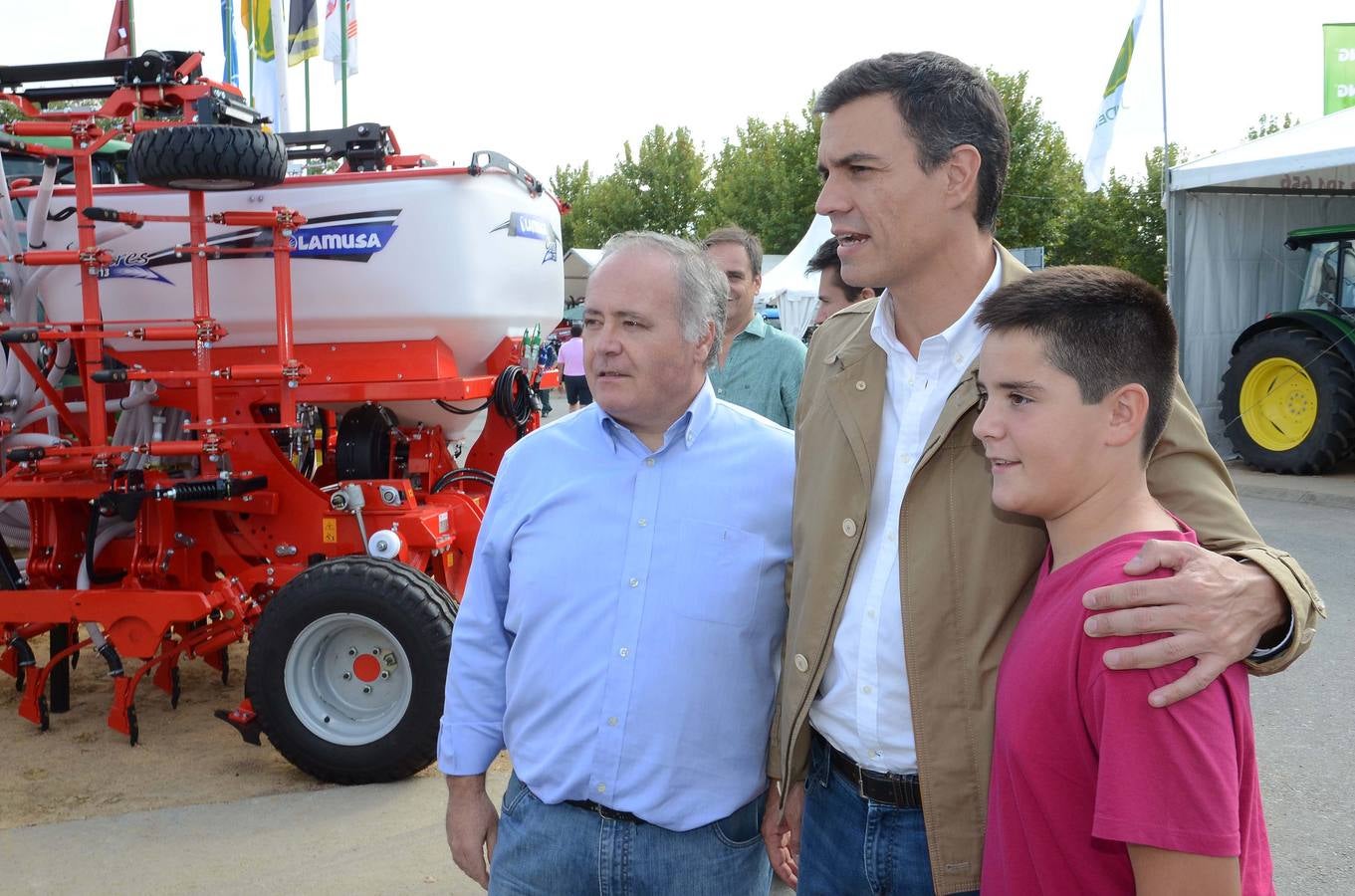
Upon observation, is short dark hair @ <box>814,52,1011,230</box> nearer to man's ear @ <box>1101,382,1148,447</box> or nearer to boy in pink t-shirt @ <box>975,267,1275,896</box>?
boy in pink t-shirt @ <box>975,267,1275,896</box>

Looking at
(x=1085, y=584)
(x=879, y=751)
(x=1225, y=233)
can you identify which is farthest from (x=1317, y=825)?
A: (x=1225, y=233)

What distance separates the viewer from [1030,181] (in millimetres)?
28891

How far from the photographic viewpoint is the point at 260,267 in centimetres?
455

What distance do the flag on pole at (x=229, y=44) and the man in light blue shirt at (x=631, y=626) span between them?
14.9 m

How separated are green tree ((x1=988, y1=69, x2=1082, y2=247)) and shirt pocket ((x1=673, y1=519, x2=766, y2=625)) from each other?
28284 millimetres

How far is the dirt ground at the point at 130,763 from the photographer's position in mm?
4211

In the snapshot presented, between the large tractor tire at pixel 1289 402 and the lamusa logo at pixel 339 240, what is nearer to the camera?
the lamusa logo at pixel 339 240

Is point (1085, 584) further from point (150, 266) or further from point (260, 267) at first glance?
point (150, 266)

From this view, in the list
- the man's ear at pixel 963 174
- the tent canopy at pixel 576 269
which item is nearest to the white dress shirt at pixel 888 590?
the man's ear at pixel 963 174

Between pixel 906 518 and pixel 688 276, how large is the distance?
0.63 m

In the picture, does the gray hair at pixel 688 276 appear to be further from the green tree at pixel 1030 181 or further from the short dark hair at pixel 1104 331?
the green tree at pixel 1030 181

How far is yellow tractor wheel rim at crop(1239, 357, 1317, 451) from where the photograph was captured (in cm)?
1110

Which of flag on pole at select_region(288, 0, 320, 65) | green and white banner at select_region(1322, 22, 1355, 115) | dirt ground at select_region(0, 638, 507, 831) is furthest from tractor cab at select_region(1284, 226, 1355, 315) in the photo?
flag on pole at select_region(288, 0, 320, 65)

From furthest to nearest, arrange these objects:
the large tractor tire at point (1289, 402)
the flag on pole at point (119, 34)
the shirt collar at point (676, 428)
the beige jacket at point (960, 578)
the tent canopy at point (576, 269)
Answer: the tent canopy at point (576, 269) < the large tractor tire at point (1289, 402) < the flag on pole at point (119, 34) < the shirt collar at point (676, 428) < the beige jacket at point (960, 578)
